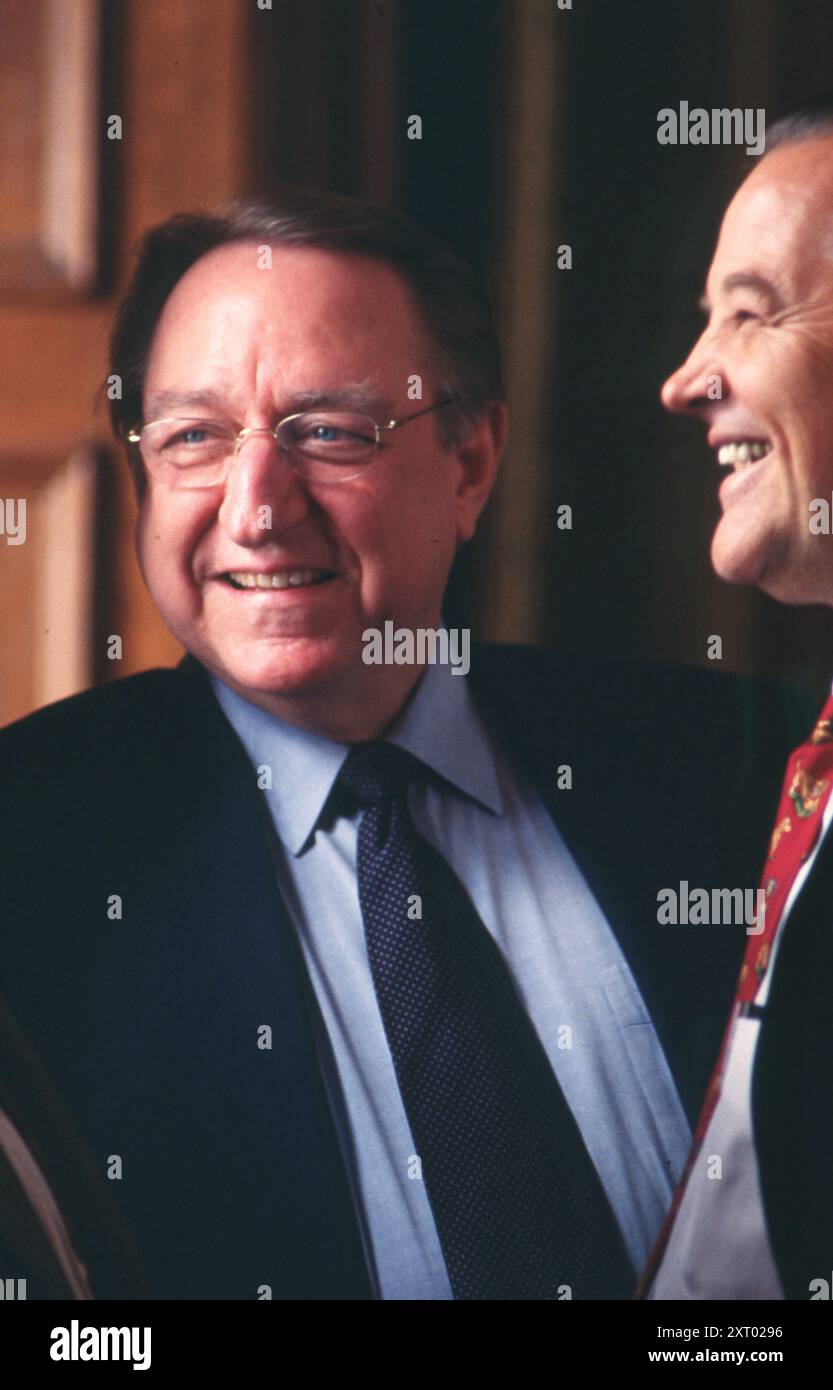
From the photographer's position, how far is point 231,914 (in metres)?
1.38

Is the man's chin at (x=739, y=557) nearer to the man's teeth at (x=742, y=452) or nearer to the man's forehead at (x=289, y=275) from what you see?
the man's teeth at (x=742, y=452)

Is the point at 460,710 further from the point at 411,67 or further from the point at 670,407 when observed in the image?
the point at 411,67

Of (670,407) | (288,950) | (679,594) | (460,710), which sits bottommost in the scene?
(288,950)

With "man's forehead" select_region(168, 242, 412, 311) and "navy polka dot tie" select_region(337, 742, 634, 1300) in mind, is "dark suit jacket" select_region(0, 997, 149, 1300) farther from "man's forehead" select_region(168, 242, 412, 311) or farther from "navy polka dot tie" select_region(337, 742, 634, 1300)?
"man's forehead" select_region(168, 242, 412, 311)

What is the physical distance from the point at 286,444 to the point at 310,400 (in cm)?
5

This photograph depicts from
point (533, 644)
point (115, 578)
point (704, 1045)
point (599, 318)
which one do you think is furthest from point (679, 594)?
point (115, 578)

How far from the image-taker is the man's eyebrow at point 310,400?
4.47 ft

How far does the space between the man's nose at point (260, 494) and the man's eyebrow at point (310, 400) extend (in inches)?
1.6

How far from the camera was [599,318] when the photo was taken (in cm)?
145

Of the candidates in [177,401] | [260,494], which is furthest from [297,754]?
[177,401]

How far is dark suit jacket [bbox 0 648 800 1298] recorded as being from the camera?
1.35 m

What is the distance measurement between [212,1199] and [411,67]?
1116mm

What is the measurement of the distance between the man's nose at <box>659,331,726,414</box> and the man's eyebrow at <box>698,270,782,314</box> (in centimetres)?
5

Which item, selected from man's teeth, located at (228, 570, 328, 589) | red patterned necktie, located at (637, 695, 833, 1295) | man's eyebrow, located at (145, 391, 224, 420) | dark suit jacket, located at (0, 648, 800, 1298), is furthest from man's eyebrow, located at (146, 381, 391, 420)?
red patterned necktie, located at (637, 695, 833, 1295)
